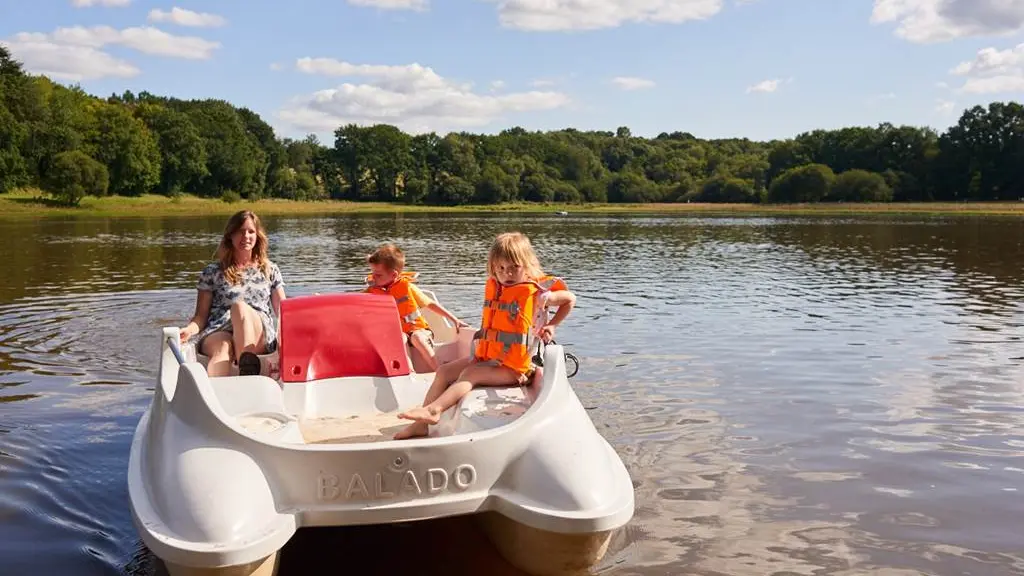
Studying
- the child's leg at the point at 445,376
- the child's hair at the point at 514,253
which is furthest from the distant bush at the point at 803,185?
the child's leg at the point at 445,376

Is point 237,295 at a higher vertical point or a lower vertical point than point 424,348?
higher

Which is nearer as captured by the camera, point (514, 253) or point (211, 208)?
point (514, 253)

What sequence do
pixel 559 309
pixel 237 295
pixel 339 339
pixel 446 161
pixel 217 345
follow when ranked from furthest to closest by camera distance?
pixel 446 161, pixel 237 295, pixel 217 345, pixel 339 339, pixel 559 309

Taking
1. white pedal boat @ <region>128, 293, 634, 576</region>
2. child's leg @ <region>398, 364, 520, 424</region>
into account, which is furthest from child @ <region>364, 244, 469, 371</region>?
white pedal boat @ <region>128, 293, 634, 576</region>

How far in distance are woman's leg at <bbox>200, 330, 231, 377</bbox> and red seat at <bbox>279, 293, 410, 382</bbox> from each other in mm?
598

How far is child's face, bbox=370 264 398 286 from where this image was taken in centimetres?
787

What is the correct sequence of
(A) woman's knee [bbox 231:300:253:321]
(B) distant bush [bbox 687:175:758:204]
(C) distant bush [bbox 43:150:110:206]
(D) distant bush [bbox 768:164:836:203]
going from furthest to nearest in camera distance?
1. (B) distant bush [bbox 687:175:758:204]
2. (D) distant bush [bbox 768:164:836:203]
3. (C) distant bush [bbox 43:150:110:206]
4. (A) woman's knee [bbox 231:300:253:321]

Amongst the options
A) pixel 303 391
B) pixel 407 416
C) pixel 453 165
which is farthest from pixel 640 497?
pixel 453 165

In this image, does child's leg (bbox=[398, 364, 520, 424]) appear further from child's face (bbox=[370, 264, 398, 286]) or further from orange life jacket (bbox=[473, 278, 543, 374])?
child's face (bbox=[370, 264, 398, 286])

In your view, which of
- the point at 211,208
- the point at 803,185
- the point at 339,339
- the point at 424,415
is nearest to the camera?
the point at 424,415

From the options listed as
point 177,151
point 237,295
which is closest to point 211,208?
point 177,151

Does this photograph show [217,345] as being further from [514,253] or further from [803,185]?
[803,185]

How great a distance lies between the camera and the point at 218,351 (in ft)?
22.1

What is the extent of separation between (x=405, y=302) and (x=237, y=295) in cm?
137
